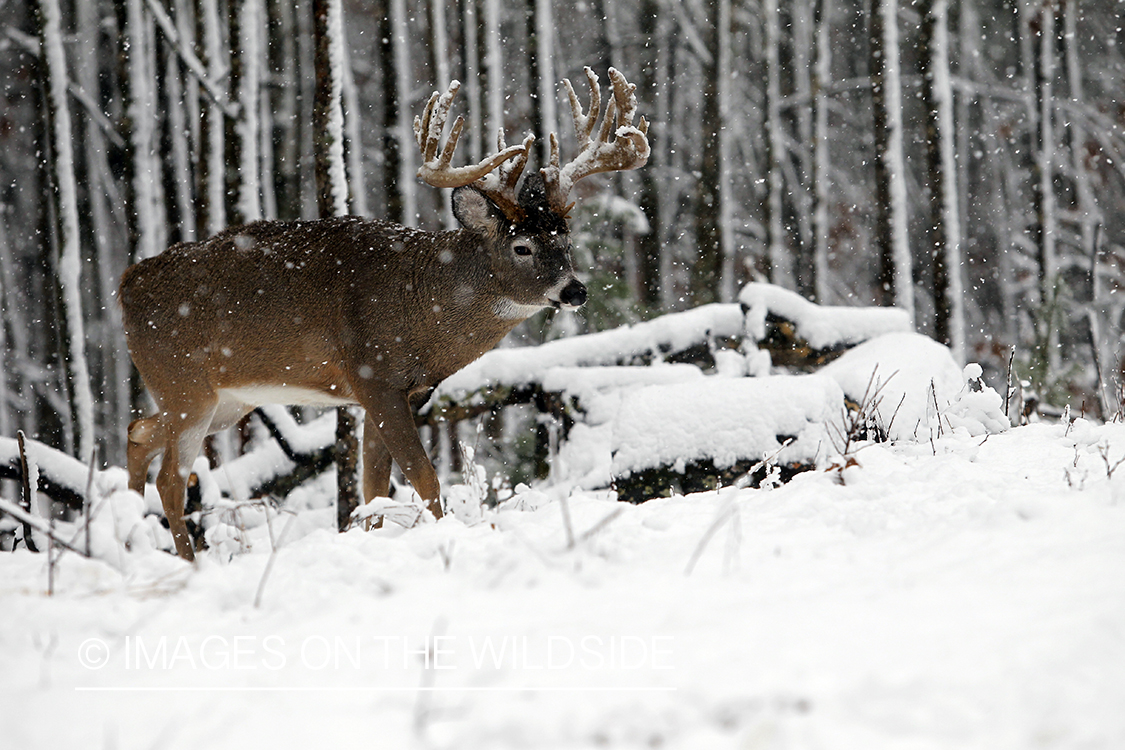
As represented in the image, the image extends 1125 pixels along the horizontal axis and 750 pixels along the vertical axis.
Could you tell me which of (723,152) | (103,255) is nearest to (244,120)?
(723,152)

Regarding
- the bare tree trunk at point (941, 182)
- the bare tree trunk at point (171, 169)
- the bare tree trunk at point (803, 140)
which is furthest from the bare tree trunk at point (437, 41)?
the bare tree trunk at point (803, 140)

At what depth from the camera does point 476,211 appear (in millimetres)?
5484

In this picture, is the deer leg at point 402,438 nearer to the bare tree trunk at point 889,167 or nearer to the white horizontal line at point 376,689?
the white horizontal line at point 376,689

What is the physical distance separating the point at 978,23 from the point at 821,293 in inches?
522

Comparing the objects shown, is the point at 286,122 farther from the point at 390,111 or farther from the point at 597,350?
the point at 597,350

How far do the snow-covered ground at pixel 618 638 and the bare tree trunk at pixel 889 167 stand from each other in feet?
25.2

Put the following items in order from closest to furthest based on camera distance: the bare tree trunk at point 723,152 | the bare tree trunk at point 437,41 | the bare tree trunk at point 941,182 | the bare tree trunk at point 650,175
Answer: the bare tree trunk at point 941,182
the bare tree trunk at point 437,41
the bare tree trunk at point 723,152
the bare tree trunk at point 650,175

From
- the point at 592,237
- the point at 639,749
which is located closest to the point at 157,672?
the point at 639,749

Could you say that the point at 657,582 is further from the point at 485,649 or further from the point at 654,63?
the point at 654,63

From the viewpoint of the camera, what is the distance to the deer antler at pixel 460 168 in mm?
5297

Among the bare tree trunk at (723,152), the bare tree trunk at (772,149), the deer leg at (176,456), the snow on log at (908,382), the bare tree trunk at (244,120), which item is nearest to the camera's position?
the deer leg at (176,456)

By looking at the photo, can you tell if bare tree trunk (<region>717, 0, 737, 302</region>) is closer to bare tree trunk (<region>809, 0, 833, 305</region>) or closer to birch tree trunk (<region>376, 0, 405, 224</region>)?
bare tree trunk (<region>809, 0, 833, 305</region>)

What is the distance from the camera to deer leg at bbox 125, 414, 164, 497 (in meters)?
5.60

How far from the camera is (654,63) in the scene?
20547mm
